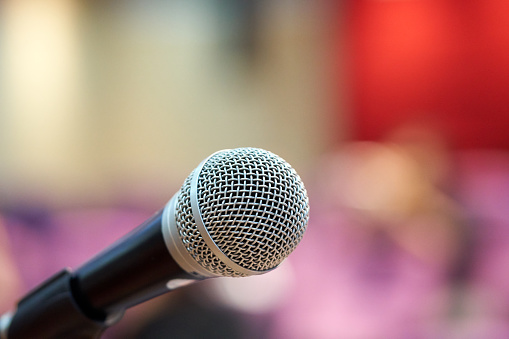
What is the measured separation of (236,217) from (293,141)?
5474mm

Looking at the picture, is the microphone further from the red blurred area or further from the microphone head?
the red blurred area

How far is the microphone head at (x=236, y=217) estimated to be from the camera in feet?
1.93

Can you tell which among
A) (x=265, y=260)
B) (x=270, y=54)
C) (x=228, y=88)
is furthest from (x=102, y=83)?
(x=265, y=260)

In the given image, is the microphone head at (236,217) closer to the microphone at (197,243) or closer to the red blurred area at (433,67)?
the microphone at (197,243)

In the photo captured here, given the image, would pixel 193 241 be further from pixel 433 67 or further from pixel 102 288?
pixel 433 67

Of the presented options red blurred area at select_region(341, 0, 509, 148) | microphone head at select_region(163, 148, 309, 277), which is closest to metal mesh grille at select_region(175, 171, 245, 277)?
microphone head at select_region(163, 148, 309, 277)

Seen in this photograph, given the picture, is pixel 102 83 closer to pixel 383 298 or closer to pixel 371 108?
pixel 371 108

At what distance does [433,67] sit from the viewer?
4855mm

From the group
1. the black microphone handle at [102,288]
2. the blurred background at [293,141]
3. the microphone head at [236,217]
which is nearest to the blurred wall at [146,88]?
the blurred background at [293,141]

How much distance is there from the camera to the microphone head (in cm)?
59

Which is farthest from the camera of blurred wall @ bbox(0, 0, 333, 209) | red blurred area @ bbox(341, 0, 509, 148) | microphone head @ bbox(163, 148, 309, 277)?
blurred wall @ bbox(0, 0, 333, 209)

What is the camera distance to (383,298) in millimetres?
2545

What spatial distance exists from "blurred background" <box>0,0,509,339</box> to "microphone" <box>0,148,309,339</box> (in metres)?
1.22

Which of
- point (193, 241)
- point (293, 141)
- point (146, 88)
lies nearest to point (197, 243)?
point (193, 241)
